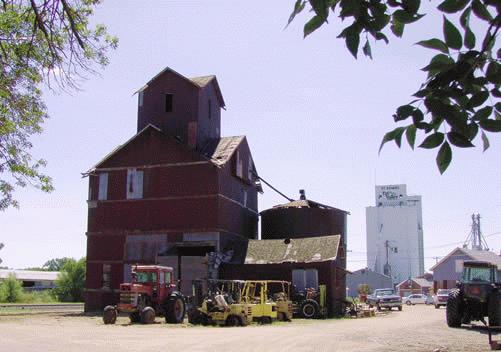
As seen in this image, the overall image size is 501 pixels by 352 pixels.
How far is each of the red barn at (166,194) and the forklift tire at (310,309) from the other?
7240 mm

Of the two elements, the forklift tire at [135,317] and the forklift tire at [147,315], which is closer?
the forklift tire at [147,315]

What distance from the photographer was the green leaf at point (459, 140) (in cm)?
302

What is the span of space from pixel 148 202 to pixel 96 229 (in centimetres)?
450

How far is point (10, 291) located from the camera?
6366cm

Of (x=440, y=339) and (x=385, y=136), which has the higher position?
(x=385, y=136)

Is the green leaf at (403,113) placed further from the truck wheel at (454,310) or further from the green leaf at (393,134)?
the truck wheel at (454,310)

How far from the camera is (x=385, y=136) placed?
10.7ft

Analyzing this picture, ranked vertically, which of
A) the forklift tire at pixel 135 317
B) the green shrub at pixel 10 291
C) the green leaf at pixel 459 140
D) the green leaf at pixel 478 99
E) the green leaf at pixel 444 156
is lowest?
the green shrub at pixel 10 291

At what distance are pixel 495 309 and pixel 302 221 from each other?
84.1 ft

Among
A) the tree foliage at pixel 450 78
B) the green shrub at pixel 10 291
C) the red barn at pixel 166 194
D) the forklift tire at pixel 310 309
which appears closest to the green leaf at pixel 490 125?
the tree foliage at pixel 450 78

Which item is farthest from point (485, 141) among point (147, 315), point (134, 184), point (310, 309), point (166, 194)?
point (134, 184)

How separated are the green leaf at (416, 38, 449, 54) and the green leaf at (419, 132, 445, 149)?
0.43 meters

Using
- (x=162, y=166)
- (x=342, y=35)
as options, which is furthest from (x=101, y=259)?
(x=342, y=35)

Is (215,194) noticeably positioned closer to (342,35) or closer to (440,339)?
(440,339)
